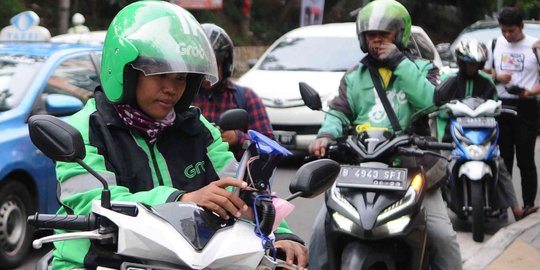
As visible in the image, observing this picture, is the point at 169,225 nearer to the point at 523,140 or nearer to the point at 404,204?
the point at 404,204

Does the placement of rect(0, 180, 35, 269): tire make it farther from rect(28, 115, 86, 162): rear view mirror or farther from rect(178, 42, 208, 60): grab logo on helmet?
rect(28, 115, 86, 162): rear view mirror

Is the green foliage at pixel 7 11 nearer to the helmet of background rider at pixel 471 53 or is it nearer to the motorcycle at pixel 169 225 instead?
the helmet of background rider at pixel 471 53

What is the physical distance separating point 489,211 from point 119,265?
6323 millimetres

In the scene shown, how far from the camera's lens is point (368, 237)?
175 inches

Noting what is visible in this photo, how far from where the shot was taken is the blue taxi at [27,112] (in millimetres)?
6859

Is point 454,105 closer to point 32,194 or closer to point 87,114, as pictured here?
point 32,194

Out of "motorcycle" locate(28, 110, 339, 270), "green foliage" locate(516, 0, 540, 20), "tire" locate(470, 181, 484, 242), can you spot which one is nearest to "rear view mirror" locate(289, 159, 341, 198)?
"motorcycle" locate(28, 110, 339, 270)

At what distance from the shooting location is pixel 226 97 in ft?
17.9

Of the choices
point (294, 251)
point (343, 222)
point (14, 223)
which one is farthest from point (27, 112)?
point (294, 251)

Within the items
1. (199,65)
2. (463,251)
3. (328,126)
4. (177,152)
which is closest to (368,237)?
(328,126)

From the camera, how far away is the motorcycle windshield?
2.30m

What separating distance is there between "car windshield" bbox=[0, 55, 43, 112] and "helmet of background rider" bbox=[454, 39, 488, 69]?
136 inches

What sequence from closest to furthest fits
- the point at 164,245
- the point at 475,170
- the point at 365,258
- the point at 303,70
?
the point at 164,245 → the point at 365,258 → the point at 475,170 → the point at 303,70

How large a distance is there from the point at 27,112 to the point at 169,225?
16.8 feet
